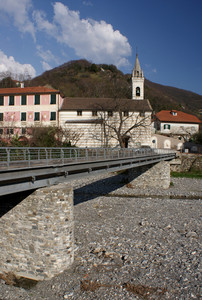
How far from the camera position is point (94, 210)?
733 inches

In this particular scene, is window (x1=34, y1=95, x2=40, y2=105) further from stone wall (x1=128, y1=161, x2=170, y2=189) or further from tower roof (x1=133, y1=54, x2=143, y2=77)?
tower roof (x1=133, y1=54, x2=143, y2=77)

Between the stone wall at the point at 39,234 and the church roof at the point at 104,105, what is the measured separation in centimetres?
3059

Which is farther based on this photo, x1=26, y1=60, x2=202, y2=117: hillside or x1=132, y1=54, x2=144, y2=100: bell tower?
x1=26, y1=60, x2=202, y2=117: hillside

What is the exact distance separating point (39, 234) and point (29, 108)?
108 ft

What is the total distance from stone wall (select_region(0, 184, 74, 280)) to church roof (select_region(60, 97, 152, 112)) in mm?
30589

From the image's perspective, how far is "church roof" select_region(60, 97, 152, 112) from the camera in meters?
40.7

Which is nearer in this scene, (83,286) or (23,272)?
(83,286)

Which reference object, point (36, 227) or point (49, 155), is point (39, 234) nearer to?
point (36, 227)

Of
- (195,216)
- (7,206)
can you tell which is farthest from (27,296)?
(195,216)

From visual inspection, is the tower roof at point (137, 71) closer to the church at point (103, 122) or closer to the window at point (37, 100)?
the church at point (103, 122)

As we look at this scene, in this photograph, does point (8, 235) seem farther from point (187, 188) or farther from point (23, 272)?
point (187, 188)

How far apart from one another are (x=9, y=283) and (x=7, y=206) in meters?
2.82

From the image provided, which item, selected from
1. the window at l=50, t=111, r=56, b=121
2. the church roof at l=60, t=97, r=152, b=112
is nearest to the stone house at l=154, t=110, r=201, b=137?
the church roof at l=60, t=97, r=152, b=112

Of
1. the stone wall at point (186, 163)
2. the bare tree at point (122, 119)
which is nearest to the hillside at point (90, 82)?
the bare tree at point (122, 119)
